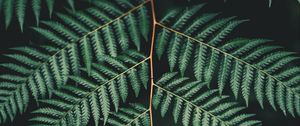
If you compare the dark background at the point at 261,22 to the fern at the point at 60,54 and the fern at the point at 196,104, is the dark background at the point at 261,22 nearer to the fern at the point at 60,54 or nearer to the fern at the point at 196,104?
the fern at the point at 60,54

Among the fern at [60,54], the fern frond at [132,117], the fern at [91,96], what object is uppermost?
the fern at [60,54]

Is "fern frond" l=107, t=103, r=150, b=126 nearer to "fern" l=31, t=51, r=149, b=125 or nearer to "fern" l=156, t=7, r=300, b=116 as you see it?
"fern" l=31, t=51, r=149, b=125

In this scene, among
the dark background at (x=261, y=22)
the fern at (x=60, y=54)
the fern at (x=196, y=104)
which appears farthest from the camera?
the dark background at (x=261, y=22)

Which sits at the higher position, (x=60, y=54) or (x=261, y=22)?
(x=60, y=54)

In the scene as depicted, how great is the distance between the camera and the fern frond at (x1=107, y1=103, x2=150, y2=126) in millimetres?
1557

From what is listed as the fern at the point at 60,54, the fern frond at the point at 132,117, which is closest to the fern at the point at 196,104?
the fern frond at the point at 132,117

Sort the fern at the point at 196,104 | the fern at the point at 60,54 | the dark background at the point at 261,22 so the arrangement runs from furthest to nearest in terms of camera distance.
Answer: the dark background at the point at 261,22 → the fern at the point at 196,104 → the fern at the point at 60,54

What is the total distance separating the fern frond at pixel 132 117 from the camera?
5.11 ft

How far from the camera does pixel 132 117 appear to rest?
5.16 feet

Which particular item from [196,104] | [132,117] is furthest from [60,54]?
[196,104]

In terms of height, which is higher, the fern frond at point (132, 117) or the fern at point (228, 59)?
the fern at point (228, 59)

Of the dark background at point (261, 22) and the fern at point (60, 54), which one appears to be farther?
the dark background at point (261, 22)

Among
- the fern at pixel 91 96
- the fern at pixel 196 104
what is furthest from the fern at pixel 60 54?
the fern at pixel 196 104

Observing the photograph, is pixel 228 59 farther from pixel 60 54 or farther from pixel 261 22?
pixel 60 54
